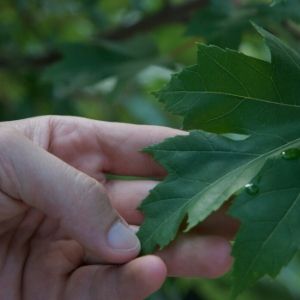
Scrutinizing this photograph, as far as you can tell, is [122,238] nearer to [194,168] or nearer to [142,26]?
[194,168]

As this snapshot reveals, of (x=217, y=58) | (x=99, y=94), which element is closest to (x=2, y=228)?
(x=217, y=58)

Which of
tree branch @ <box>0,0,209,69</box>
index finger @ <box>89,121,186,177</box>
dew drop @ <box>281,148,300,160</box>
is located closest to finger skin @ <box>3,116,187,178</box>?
index finger @ <box>89,121,186,177</box>

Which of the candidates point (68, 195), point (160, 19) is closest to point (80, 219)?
point (68, 195)

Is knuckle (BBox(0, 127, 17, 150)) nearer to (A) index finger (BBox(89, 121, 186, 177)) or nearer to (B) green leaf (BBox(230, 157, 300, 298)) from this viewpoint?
(A) index finger (BBox(89, 121, 186, 177))

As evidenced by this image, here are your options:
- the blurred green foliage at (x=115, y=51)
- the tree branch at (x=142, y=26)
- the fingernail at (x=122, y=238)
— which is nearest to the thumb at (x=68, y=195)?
the fingernail at (x=122, y=238)

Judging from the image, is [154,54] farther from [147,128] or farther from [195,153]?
[195,153]

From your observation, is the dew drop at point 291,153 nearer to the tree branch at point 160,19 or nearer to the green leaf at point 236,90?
the green leaf at point 236,90
